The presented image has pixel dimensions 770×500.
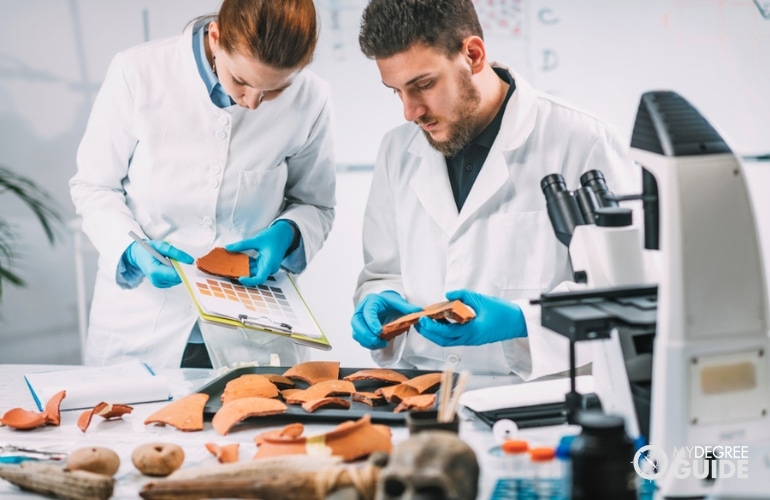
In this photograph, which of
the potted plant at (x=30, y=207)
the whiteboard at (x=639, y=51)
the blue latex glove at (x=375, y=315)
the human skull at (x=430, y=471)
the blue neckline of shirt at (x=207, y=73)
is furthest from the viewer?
the potted plant at (x=30, y=207)

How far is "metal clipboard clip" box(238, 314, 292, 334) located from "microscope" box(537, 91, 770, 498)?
35.0 inches

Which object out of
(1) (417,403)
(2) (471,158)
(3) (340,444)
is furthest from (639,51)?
(3) (340,444)

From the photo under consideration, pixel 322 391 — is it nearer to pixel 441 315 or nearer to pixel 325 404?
pixel 325 404

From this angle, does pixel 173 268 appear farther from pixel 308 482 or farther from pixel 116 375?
pixel 308 482

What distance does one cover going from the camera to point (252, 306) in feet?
6.34

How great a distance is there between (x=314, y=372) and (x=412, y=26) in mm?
856

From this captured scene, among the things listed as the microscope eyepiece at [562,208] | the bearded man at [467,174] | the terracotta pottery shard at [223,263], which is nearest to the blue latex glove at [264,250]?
the terracotta pottery shard at [223,263]

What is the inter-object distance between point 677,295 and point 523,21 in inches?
97.4

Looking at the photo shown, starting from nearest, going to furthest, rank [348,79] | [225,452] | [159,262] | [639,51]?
[225,452] < [159,262] < [639,51] < [348,79]

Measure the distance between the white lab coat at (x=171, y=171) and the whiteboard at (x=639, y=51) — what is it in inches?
50.6

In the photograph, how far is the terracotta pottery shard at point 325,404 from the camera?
1.57 m

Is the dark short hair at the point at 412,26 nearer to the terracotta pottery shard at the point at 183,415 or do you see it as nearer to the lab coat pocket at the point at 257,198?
the lab coat pocket at the point at 257,198

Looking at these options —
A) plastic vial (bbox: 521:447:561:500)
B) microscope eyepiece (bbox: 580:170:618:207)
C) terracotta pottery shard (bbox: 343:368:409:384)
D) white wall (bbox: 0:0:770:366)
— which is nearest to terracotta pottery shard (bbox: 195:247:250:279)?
terracotta pottery shard (bbox: 343:368:409:384)

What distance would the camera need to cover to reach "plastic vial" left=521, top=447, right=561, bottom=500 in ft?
3.65
